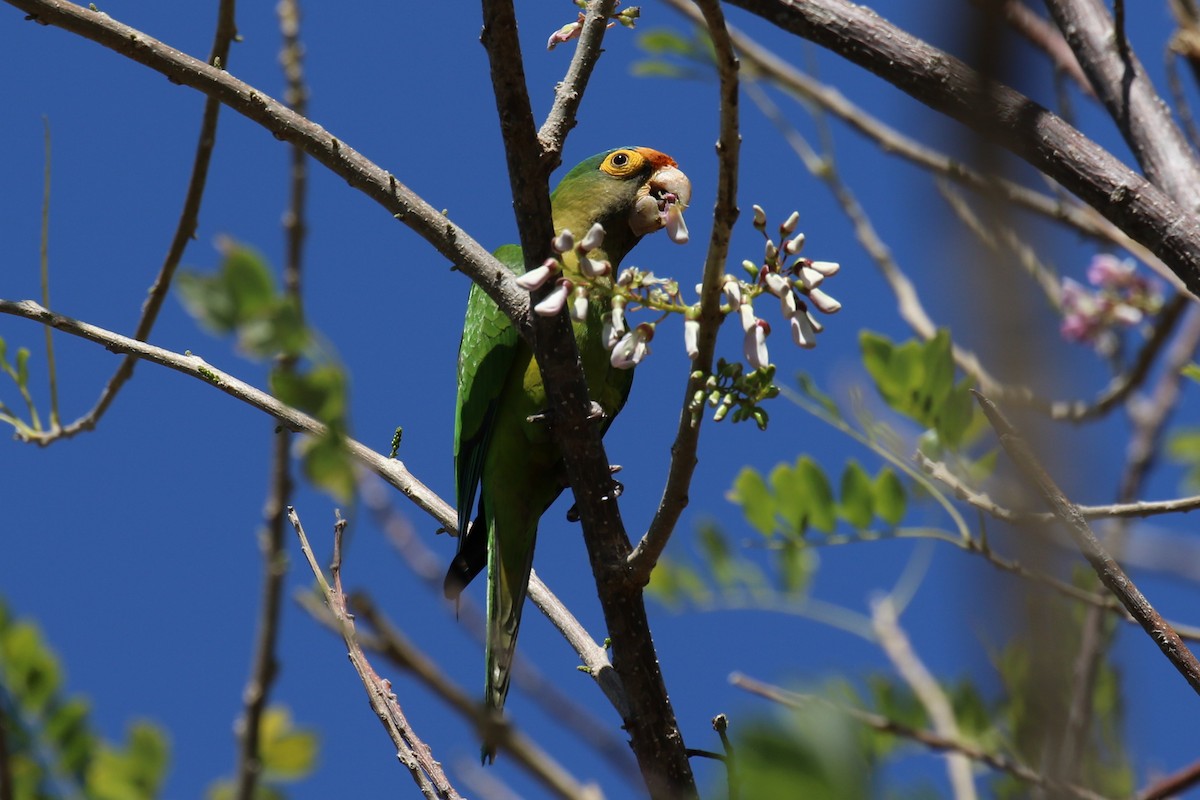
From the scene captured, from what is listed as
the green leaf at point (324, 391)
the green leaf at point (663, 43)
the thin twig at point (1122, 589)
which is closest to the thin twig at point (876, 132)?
the green leaf at point (663, 43)

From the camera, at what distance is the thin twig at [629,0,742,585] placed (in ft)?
5.92

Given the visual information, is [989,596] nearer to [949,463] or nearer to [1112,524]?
[949,463]

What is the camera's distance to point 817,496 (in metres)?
3.49

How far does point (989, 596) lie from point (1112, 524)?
3.02m

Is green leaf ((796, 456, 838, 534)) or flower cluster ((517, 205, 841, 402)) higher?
green leaf ((796, 456, 838, 534))

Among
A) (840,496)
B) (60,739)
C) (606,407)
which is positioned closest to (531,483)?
(606,407)

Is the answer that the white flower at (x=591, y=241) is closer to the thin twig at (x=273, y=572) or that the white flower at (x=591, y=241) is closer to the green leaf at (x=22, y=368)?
the thin twig at (x=273, y=572)

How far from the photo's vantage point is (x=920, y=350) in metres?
3.03

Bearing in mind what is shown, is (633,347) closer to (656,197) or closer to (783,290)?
(783,290)

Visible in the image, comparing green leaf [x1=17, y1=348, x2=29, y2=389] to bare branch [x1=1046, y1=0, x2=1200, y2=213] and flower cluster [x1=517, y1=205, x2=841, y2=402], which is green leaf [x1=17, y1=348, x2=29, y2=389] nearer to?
flower cluster [x1=517, y1=205, x2=841, y2=402]

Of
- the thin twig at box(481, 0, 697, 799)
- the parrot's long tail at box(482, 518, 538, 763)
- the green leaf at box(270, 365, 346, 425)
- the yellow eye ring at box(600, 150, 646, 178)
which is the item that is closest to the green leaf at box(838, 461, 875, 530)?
the parrot's long tail at box(482, 518, 538, 763)

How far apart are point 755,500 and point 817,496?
18cm

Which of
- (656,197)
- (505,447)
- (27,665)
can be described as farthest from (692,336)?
(656,197)

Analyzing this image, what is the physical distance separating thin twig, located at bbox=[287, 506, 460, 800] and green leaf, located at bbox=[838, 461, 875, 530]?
153 centimetres
